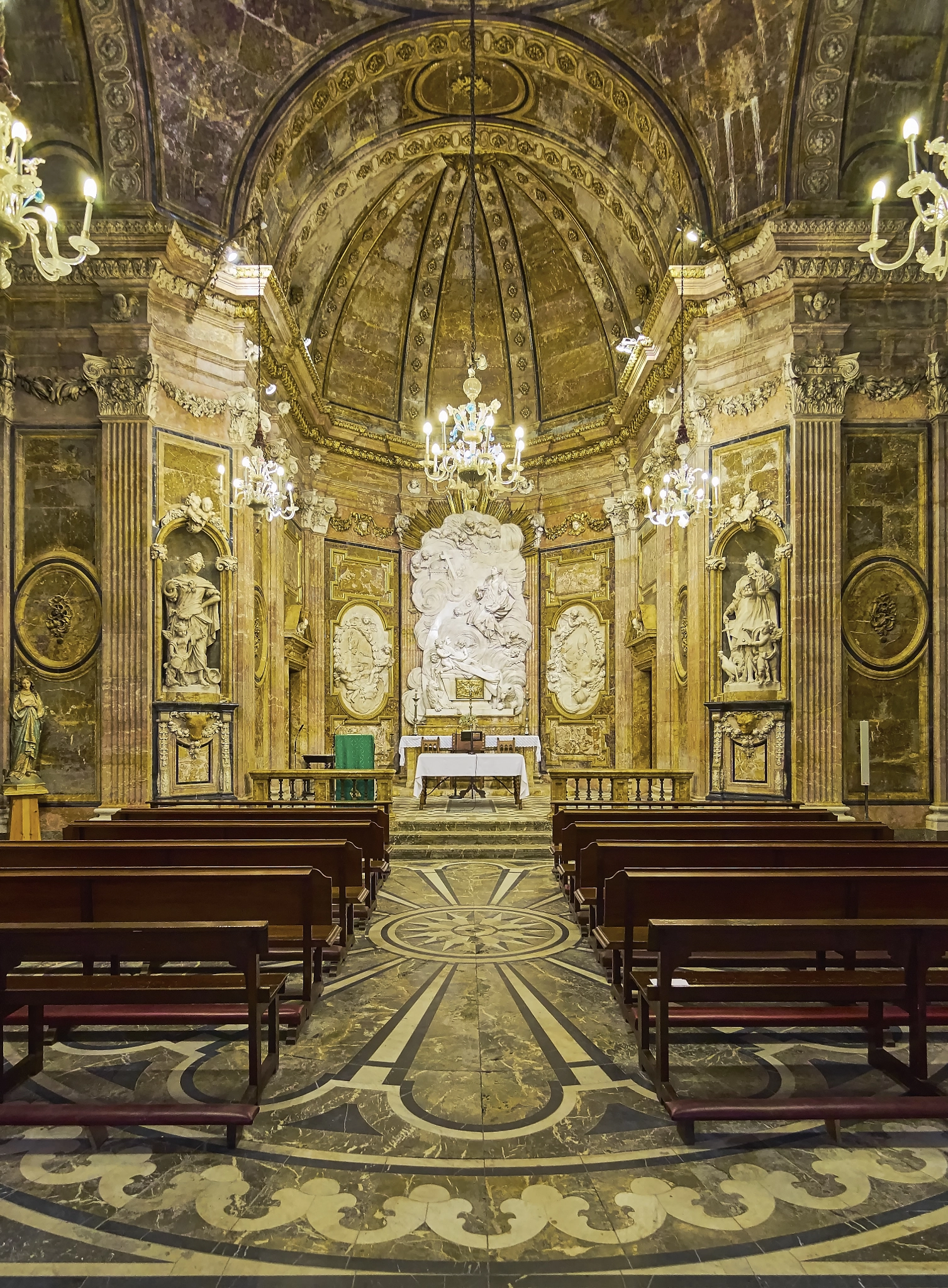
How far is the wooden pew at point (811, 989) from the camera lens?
3070 mm

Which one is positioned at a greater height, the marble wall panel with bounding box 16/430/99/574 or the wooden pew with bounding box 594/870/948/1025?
the marble wall panel with bounding box 16/430/99/574

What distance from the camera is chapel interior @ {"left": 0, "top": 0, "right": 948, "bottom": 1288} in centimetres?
303

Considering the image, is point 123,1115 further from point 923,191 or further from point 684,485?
point 684,485

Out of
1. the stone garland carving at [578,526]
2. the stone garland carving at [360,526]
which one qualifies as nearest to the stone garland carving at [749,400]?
the stone garland carving at [578,526]

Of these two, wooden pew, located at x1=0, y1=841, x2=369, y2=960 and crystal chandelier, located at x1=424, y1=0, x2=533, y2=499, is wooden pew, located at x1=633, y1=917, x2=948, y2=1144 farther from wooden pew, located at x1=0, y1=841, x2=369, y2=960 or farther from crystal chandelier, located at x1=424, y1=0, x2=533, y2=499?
crystal chandelier, located at x1=424, y1=0, x2=533, y2=499

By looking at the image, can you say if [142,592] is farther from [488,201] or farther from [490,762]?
[488,201]

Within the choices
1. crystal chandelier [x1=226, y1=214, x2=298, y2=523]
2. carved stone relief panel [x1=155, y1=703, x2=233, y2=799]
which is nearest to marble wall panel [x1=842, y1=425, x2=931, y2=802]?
crystal chandelier [x1=226, y1=214, x2=298, y2=523]

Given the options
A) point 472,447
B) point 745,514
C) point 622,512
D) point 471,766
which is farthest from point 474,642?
point 745,514

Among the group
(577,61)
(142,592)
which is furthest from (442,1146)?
(577,61)

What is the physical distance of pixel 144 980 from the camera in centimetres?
364

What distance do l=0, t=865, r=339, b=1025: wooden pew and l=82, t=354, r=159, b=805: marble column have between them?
654 cm

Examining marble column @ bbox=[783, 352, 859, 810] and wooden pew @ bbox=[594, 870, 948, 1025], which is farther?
marble column @ bbox=[783, 352, 859, 810]

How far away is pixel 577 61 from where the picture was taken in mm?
12180

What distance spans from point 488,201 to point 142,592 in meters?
11.6
